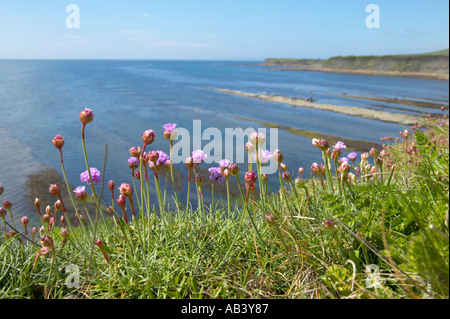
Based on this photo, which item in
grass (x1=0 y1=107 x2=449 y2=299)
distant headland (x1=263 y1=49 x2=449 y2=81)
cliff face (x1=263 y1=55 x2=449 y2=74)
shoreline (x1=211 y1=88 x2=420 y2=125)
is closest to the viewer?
grass (x1=0 y1=107 x2=449 y2=299)

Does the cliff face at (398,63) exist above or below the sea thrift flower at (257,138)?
above

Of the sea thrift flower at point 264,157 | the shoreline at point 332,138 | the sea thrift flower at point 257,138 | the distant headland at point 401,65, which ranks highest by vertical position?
the distant headland at point 401,65

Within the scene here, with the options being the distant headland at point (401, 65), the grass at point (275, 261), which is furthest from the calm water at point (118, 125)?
the distant headland at point (401, 65)

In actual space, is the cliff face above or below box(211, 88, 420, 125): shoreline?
above

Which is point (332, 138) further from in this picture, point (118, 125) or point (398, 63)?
point (398, 63)

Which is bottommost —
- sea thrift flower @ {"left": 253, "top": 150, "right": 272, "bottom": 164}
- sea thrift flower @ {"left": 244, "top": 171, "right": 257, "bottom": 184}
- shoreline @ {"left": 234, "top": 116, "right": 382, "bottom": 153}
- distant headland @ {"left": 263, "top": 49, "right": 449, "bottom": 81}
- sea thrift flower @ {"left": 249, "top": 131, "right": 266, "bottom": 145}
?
shoreline @ {"left": 234, "top": 116, "right": 382, "bottom": 153}

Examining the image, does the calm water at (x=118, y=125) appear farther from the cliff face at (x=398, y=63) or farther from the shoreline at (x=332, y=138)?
the cliff face at (x=398, y=63)

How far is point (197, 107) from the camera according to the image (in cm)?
1753

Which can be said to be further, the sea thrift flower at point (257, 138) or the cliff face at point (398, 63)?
the cliff face at point (398, 63)

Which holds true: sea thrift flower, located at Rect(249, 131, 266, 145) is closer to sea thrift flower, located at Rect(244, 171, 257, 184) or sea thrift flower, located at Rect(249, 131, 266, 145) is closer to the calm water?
sea thrift flower, located at Rect(244, 171, 257, 184)

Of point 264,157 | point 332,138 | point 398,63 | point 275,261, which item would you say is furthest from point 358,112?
point 398,63

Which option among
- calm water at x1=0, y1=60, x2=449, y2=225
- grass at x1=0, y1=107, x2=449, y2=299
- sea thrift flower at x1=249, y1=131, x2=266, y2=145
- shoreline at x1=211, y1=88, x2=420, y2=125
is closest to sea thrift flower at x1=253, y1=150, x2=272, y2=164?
sea thrift flower at x1=249, y1=131, x2=266, y2=145

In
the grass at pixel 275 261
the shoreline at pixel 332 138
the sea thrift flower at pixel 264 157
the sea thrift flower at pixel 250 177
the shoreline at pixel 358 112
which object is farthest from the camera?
the shoreline at pixel 358 112
